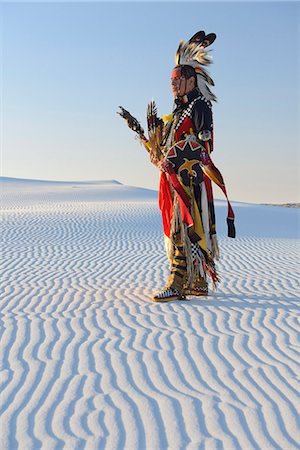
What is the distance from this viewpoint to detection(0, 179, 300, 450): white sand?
12.1 ft

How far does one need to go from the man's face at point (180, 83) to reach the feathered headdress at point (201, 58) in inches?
3.4

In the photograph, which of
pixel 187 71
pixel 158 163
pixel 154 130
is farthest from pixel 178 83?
pixel 158 163

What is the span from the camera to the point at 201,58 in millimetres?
7090

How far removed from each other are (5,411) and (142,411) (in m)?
0.81

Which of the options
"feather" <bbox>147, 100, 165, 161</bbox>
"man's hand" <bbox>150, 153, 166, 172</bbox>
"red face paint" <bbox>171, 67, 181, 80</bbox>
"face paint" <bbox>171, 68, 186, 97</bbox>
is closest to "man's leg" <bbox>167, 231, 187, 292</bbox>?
"man's hand" <bbox>150, 153, 166, 172</bbox>

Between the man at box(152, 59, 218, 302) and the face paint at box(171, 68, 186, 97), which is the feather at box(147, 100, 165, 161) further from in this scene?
the face paint at box(171, 68, 186, 97)

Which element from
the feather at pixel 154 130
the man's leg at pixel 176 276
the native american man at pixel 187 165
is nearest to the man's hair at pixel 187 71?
the native american man at pixel 187 165

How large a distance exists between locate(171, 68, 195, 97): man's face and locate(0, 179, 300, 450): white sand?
7.41 feet

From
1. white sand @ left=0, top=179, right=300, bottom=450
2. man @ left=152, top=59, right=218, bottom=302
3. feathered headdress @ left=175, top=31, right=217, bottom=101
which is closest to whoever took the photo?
white sand @ left=0, top=179, right=300, bottom=450

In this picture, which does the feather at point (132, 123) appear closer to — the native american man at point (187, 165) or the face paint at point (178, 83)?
the native american man at point (187, 165)

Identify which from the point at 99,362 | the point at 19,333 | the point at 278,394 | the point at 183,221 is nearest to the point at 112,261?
the point at 183,221

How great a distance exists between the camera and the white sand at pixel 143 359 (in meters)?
3.70

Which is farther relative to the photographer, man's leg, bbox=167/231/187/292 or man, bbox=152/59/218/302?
man's leg, bbox=167/231/187/292

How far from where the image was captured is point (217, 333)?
19.2ft
